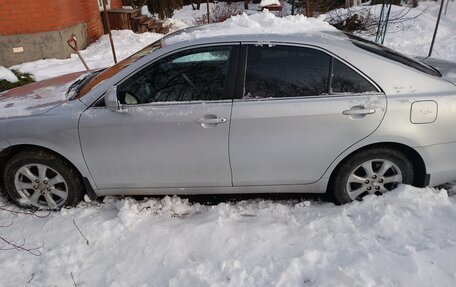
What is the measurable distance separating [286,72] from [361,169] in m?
1.05

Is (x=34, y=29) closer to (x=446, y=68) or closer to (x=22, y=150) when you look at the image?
(x=22, y=150)

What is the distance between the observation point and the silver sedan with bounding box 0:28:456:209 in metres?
2.99

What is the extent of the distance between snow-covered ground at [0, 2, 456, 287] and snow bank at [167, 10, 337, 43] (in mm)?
1475

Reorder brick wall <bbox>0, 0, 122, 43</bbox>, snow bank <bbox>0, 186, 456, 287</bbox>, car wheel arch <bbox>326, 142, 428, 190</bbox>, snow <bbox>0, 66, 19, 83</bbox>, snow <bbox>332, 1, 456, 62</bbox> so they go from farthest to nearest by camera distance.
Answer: snow <bbox>332, 1, 456, 62</bbox>, brick wall <bbox>0, 0, 122, 43</bbox>, snow <bbox>0, 66, 19, 83</bbox>, car wheel arch <bbox>326, 142, 428, 190</bbox>, snow bank <bbox>0, 186, 456, 287</bbox>

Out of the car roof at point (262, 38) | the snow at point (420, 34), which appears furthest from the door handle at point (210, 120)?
the snow at point (420, 34)

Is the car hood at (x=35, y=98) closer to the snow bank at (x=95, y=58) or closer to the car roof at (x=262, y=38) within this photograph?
the car roof at (x=262, y=38)

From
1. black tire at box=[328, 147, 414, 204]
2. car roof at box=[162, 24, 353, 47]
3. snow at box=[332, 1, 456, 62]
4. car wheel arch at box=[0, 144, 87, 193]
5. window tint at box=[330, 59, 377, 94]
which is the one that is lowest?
snow at box=[332, 1, 456, 62]

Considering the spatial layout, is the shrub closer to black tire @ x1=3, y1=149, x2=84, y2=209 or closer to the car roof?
the car roof

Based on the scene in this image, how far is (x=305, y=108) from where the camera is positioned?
297cm

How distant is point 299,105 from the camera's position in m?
2.97

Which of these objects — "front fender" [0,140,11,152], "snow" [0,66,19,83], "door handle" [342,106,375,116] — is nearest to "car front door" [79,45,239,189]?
"front fender" [0,140,11,152]

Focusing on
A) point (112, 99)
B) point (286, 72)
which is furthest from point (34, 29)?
point (286, 72)

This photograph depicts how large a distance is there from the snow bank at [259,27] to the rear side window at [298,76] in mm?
295

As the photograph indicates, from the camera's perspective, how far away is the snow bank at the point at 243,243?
8.35 ft
